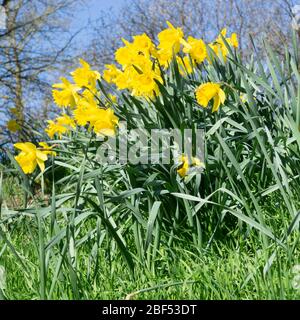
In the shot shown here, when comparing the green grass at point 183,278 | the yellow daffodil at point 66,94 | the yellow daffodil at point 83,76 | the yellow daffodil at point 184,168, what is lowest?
the green grass at point 183,278

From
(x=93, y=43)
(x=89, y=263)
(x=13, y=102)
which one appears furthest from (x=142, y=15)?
(x=89, y=263)

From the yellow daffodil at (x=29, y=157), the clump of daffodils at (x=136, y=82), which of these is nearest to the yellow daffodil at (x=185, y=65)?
the clump of daffodils at (x=136, y=82)

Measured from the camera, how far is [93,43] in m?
12.3

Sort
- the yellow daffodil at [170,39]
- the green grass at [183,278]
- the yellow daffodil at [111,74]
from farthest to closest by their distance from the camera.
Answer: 1. the yellow daffodil at [111,74]
2. the yellow daffodil at [170,39]
3. the green grass at [183,278]

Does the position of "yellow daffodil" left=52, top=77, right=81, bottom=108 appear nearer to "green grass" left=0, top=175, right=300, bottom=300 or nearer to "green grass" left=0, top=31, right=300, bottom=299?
"green grass" left=0, top=31, right=300, bottom=299

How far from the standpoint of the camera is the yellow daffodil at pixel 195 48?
8.04ft

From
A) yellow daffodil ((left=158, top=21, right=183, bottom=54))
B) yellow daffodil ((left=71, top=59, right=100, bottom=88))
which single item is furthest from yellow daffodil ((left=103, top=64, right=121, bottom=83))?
yellow daffodil ((left=158, top=21, right=183, bottom=54))

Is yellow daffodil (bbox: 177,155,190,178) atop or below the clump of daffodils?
below

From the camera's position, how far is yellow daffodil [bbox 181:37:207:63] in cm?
245

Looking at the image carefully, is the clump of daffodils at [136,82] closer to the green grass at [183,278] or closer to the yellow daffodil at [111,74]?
the yellow daffodil at [111,74]

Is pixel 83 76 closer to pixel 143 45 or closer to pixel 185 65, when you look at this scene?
pixel 143 45

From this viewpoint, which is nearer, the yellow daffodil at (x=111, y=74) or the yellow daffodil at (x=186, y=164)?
the yellow daffodil at (x=186, y=164)
